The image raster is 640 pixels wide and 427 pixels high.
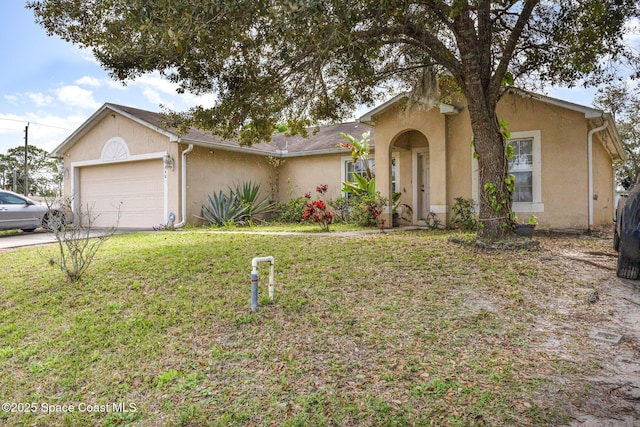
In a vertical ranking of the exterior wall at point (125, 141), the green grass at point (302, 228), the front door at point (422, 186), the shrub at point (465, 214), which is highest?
the exterior wall at point (125, 141)

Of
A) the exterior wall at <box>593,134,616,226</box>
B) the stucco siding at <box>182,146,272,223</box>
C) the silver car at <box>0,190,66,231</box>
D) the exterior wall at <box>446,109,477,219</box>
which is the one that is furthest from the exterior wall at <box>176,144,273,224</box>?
the exterior wall at <box>593,134,616,226</box>

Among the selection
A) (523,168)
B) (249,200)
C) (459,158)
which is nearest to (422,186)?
(459,158)

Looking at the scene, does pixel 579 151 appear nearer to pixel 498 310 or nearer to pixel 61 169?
pixel 498 310

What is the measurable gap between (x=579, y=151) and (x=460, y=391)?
8.84 metres

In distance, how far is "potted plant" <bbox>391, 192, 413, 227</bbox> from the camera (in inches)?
496

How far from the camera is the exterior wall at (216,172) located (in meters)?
14.0

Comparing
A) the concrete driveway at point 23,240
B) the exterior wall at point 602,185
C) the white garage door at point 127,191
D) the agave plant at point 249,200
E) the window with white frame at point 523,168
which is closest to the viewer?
the concrete driveway at point 23,240

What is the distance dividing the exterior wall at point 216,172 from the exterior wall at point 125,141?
471 mm

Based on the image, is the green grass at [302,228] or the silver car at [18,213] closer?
the green grass at [302,228]

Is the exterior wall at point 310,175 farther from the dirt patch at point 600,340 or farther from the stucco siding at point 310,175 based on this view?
the dirt patch at point 600,340

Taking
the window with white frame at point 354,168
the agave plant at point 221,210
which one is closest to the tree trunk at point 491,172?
the window with white frame at point 354,168

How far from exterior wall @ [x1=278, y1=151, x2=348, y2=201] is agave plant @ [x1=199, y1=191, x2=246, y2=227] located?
292cm

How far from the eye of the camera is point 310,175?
52.9 ft

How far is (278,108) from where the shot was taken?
340 inches
